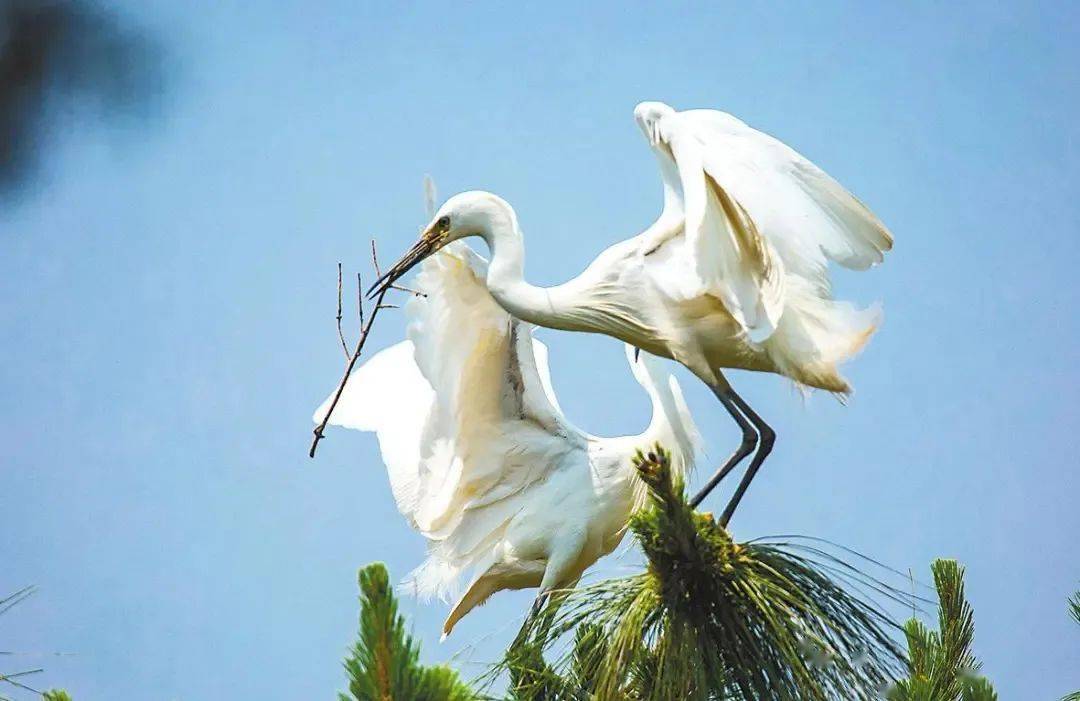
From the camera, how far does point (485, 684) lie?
322 centimetres

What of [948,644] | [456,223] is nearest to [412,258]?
[456,223]

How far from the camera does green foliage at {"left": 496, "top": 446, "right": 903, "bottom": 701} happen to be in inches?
120

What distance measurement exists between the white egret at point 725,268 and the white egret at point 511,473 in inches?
31.1

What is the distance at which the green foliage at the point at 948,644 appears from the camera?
4.05 metres

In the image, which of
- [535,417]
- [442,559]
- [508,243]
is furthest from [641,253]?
[442,559]

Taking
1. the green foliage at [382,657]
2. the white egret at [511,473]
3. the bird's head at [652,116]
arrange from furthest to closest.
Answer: the white egret at [511,473] < the bird's head at [652,116] < the green foliage at [382,657]

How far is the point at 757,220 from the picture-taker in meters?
3.86

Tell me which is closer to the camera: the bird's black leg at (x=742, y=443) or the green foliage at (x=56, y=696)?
the green foliage at (x=56, y=696)

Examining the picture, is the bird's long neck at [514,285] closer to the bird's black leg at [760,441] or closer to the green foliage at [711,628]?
the bird's black leg at [760,441]

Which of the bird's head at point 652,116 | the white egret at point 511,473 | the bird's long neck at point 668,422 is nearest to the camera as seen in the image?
the bird's head at point 652,116

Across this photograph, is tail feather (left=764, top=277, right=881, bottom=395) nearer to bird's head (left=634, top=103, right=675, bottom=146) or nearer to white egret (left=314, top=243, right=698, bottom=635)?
bird's head (left=634, top=103, right=675, bottom=146)

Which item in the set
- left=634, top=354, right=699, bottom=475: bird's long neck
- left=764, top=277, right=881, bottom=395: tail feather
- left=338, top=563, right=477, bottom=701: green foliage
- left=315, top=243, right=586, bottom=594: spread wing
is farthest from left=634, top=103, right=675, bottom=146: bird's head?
left=338, top=563, right=477, bottom=701: green foliage

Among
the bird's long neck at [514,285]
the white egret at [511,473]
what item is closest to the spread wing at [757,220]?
the bird's long neck at [514,285]

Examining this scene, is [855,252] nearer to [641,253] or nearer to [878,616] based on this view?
[641,253]
